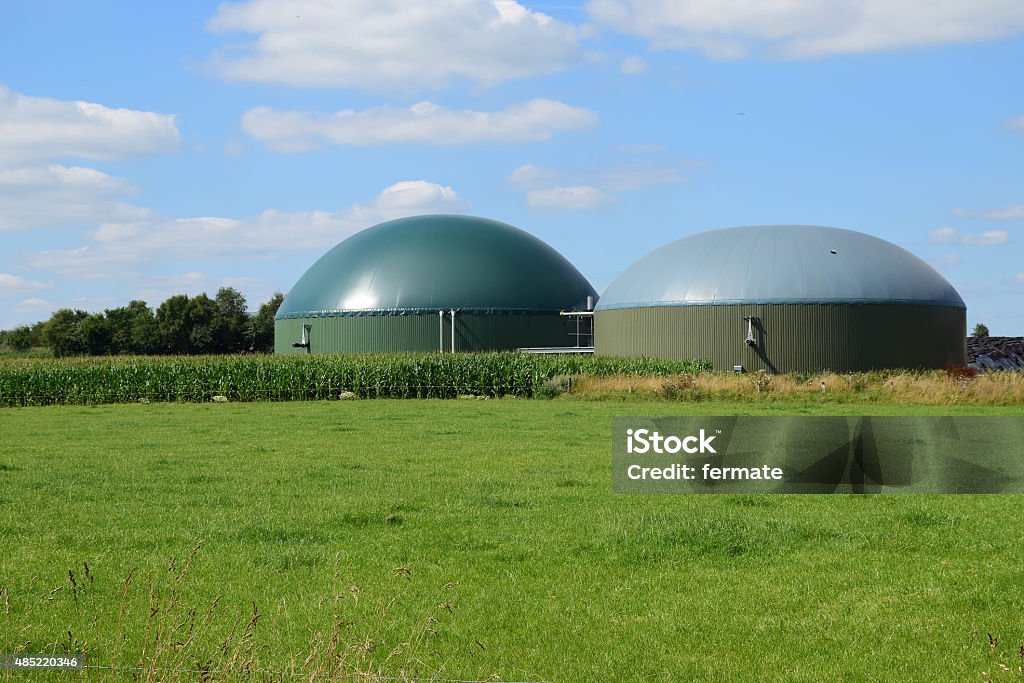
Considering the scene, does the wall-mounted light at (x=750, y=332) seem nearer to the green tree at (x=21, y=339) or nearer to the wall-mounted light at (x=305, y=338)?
the wall-mounted light at (x=305, y=338)

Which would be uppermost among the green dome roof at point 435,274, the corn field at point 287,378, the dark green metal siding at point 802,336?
the green dome roof at point 435,274

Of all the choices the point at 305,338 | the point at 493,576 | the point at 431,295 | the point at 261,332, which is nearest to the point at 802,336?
the point at 431,295

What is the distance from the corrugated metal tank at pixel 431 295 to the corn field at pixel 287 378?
1544 cm

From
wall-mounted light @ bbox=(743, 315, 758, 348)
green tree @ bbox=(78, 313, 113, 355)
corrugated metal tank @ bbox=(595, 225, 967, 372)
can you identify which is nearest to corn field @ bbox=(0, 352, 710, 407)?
corrugated metal tank @ bbox=(595, 225, 967, 372)

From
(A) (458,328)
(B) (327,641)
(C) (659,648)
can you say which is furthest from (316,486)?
(A) (458,328)

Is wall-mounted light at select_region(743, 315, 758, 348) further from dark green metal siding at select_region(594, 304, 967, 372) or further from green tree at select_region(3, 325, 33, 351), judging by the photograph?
green tree at select_region(3, 325, 33, 351)

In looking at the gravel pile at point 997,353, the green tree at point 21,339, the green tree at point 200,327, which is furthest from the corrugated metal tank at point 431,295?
the green tree at point 21,339

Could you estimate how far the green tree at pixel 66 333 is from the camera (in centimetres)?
8944

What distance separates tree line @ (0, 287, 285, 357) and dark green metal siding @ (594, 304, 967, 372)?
168ft

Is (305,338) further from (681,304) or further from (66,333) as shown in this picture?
(66,333)

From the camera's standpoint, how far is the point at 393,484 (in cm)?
1450

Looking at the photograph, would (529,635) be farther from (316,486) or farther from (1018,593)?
(316,486)

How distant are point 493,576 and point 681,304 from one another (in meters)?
38.6

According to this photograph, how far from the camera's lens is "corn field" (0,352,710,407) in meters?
42.8
